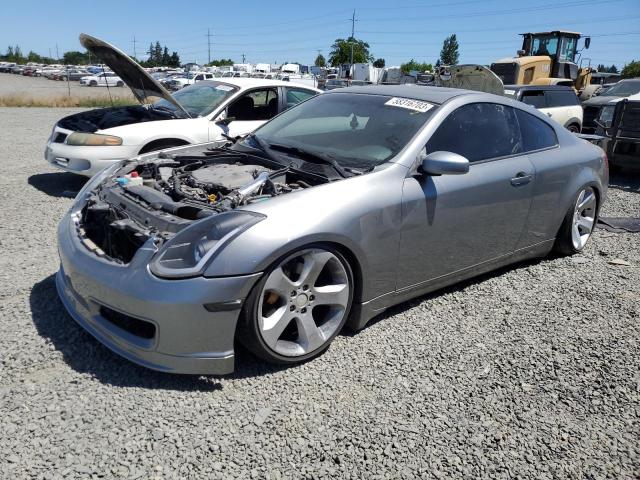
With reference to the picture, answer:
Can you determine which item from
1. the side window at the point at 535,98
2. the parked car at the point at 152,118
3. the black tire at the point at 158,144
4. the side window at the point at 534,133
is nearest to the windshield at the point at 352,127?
the side window at the point at 534,133

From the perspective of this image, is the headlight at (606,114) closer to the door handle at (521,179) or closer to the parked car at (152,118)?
the parked car at (152,118)

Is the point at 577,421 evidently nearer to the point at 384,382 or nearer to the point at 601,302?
the point at 384,382

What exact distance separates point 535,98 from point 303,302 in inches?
378

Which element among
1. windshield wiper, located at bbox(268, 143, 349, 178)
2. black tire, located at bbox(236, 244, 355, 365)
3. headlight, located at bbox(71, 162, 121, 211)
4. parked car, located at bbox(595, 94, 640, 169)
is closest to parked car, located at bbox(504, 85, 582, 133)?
parked car, located at bbox(595, 94, 640, 169)

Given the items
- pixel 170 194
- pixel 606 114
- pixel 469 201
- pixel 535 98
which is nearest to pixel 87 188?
pixel 170 194

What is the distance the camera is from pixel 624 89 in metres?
14.2

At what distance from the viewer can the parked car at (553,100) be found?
1053cm

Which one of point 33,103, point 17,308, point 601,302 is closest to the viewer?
point 17,308

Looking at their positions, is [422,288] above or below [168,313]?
below

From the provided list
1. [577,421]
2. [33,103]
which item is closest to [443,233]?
[577,421]

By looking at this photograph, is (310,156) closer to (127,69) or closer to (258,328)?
(258,328)

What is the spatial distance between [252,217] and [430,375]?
4.37ft

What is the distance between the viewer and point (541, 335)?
3.50 meters

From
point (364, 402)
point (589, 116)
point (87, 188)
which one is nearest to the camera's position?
point (364, 402)
